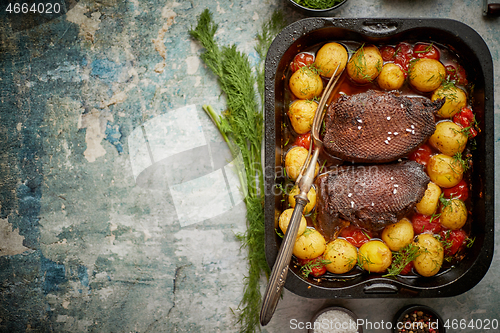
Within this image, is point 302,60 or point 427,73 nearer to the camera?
point 427,73

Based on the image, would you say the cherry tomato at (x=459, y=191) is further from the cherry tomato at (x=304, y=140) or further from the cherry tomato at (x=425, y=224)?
the cherry tomato at (x=304, y=140)

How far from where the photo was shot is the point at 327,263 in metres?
1.84

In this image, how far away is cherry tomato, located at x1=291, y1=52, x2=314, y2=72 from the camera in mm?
1961

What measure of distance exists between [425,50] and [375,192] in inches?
38.1

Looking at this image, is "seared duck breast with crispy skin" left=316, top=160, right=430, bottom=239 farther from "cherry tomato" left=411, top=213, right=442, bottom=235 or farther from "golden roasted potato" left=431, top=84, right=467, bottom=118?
"golden roasted potato" left=431, top=84, right=467, bottom=118

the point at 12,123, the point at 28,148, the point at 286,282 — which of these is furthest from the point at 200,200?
the point at 12,123

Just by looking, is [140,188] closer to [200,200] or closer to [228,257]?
[200,200]

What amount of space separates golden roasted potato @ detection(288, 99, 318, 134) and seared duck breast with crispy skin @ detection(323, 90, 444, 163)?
146 millimetres

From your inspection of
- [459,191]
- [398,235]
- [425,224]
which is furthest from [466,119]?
[398,235]

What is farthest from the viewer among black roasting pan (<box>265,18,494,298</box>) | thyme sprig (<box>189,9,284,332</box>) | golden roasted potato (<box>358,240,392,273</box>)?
thyme sprig (<box>189,9,284,332</box>)

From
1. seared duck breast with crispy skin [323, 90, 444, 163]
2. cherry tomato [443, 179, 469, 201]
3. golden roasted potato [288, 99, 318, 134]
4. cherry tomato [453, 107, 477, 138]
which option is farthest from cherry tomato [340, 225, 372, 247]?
cherry tomato [453, 107, 477, 138]

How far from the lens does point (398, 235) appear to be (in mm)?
1858

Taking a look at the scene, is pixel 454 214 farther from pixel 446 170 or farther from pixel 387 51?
pixel 387 51

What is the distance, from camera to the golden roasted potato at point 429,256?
1833 mm
